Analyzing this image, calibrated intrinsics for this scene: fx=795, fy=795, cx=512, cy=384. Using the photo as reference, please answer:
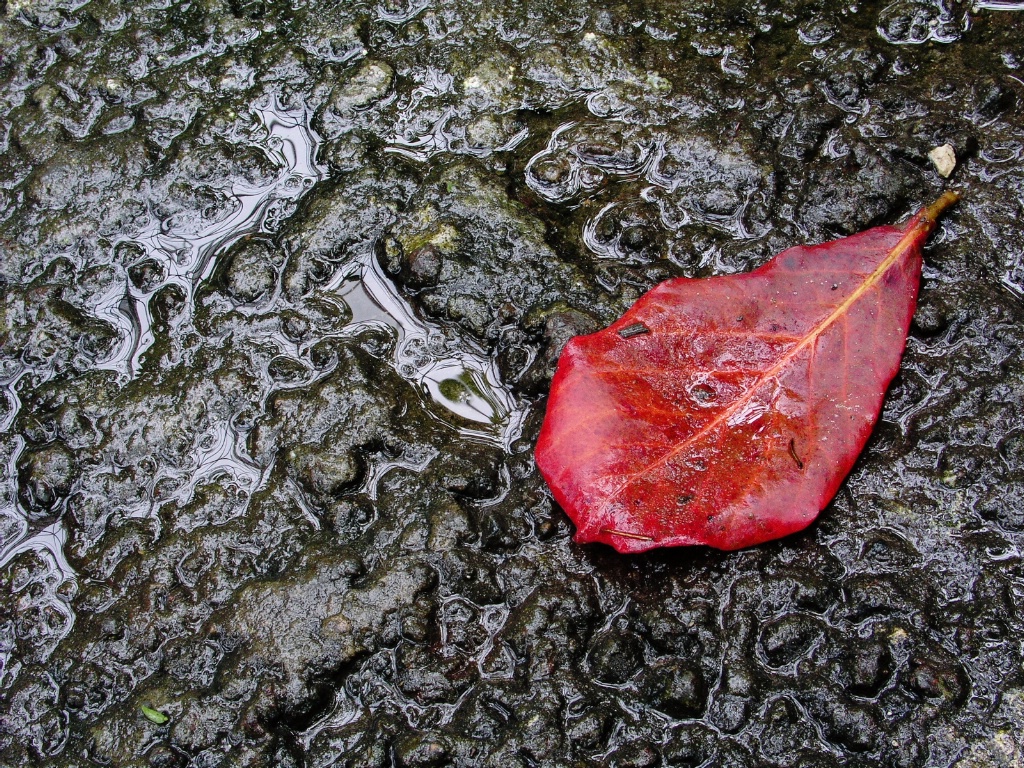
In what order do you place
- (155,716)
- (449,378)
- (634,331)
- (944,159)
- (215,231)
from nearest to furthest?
(155,716)
(634,331)
(449,378)
(944,159)
(215,231)

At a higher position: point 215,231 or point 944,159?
point 215,231

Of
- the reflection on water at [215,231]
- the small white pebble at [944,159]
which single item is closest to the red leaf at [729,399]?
the small white pebble at [944,159]

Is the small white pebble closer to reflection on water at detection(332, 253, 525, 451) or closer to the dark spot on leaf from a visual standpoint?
the dark spot on leaf

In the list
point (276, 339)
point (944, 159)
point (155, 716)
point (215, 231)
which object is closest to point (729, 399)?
point (944, 159)

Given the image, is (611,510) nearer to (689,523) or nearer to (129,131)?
(689,523)

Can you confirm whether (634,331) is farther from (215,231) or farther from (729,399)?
(215,231)

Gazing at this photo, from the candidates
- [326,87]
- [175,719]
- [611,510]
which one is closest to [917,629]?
[611,510]
